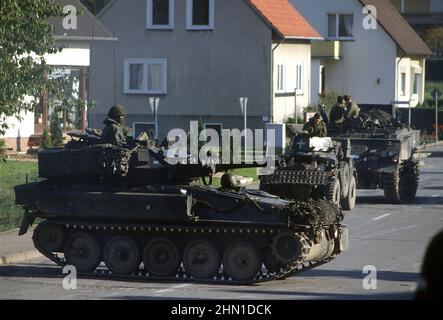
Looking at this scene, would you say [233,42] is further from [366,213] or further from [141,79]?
[366,213]

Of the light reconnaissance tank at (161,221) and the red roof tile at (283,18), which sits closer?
the light reconnaissance tank at (161,221)

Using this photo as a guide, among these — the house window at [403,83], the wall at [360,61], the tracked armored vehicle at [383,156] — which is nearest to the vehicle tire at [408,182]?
the tracked armored vehicle at [383,156]

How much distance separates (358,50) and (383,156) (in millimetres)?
30126

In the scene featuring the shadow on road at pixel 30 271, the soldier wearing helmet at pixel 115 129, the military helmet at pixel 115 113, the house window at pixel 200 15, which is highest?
the house window at pixel 200 15

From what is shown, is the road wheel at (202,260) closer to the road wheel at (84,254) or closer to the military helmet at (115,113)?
the road wheel at (84,254)

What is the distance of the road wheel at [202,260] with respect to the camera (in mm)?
13352

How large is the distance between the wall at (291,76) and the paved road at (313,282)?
2408 cm

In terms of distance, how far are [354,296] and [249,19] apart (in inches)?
1187

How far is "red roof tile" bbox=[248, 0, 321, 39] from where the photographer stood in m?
41.3

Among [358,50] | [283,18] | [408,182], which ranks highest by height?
[283,18]

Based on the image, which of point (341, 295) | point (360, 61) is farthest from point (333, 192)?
point (360, 61)

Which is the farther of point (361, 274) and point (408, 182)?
point (408, 182)

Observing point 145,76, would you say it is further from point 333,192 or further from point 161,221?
point 161,221

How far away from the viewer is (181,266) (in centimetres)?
1420
